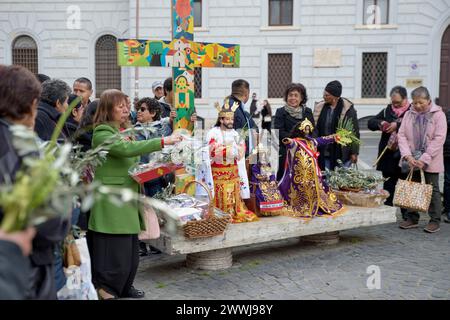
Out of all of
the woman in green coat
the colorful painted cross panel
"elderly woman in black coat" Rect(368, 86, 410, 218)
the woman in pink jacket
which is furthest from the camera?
"elderly woman in black coat" Rect(368, 86, 410, 218)

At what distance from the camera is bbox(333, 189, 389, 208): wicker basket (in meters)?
6.63

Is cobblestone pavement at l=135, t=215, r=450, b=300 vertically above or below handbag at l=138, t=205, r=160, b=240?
below

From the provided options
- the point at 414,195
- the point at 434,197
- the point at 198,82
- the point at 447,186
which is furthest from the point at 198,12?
the point at 414,195

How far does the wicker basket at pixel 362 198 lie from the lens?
6629 millimetres

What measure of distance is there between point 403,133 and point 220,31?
15.5 metres

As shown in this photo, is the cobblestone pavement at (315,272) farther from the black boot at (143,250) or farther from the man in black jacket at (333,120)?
the man in black jacket at (333,120)

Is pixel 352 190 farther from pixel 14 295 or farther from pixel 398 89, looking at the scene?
pixel 14 295

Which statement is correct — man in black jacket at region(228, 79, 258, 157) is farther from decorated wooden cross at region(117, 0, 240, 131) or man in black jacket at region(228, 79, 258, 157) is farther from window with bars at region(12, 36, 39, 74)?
window with bars at region(12, 36, 39, 74)

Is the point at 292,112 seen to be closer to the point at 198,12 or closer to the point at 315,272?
the point at 315,272

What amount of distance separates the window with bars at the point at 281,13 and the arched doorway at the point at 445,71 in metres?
5.87

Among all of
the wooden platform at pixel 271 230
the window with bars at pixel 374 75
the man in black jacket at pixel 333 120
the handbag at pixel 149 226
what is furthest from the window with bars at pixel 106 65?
the handbag at pixel 149 226

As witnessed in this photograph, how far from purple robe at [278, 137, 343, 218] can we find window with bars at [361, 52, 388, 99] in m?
16.4

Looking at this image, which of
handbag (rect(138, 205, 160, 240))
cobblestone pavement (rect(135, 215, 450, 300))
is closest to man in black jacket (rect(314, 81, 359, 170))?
cobblestone pavement (rect(135, 215, 450, 300))
